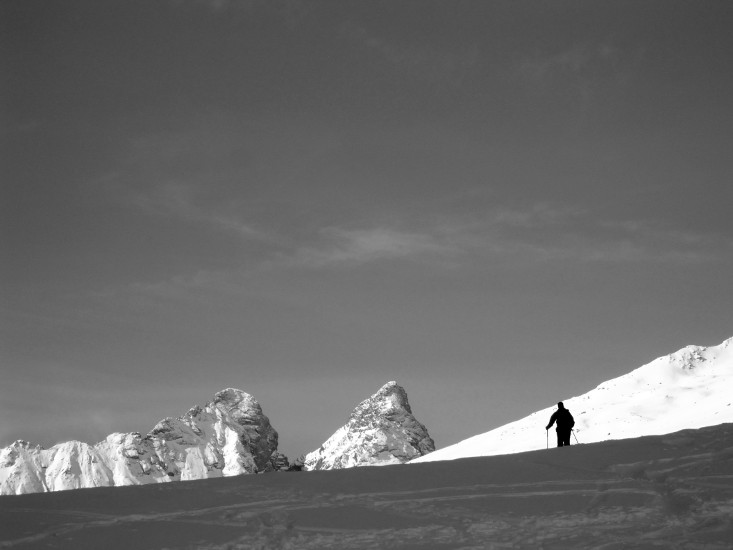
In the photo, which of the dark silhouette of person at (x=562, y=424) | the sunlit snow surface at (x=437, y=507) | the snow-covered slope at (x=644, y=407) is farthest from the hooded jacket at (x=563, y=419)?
the snow-covered slope at (x=644, y=407)

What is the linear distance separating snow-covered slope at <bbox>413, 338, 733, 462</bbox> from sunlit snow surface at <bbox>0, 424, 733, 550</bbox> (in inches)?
1390

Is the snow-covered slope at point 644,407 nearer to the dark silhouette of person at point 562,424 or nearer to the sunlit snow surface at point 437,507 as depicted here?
the dark silhouette of person at point 562,424

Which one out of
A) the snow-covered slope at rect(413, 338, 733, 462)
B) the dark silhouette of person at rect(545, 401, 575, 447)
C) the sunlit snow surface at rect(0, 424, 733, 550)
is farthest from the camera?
the snow-covered slope at rect(413, 338, 733, 462)

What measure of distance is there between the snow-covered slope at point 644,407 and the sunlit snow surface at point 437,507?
35300 millimetres

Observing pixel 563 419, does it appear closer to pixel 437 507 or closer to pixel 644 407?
pixel 437 507

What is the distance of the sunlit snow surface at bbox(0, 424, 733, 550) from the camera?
14.1 meters

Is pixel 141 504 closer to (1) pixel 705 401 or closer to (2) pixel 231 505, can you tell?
(2) pixel 231 505

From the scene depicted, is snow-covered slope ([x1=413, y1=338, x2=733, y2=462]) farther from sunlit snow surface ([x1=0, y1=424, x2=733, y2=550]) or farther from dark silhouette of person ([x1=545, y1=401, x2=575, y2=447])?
sunlit snow surface ([x1=0, y1=424, x2=733, y2=550])

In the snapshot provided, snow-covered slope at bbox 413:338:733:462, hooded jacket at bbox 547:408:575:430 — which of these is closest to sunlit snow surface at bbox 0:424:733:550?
hooded jacket at bbox 547:408:575:430

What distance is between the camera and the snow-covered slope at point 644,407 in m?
59.9

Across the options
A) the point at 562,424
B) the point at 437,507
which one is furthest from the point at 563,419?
the point at 437,507

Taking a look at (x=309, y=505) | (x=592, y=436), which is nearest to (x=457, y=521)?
(x=309, y=505)

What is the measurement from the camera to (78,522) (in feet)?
52.1

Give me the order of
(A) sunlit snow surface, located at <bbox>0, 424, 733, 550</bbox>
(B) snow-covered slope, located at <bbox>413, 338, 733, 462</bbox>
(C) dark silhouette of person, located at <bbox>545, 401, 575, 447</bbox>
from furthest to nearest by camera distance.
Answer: (B) snow-covered slope, located at <bbox>413, 338, 733, 462</bbox> < (C) dark silhouette of person, located at <bbox>545, 401, 575, 447</bbox> < (A) sunlit snow surface, located at <bbox>0, 424, 733, 550</bbox>
